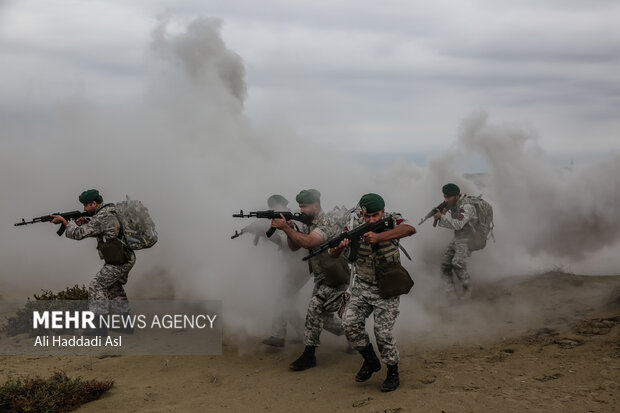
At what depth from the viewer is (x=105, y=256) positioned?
291 inches

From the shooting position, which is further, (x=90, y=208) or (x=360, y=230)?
(x=90, y=208)

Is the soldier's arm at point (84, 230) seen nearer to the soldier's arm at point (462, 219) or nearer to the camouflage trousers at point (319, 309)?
the camouflage trousers at point (319, 309)

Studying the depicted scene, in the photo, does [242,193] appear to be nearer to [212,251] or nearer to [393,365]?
[212,251]

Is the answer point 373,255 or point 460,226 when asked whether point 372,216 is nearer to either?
point 373,255

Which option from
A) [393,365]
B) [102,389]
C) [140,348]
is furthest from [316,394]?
[140,348]

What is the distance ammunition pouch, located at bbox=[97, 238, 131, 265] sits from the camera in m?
7.38

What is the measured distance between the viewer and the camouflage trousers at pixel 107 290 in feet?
24.3

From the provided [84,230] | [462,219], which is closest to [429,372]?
[462,219]

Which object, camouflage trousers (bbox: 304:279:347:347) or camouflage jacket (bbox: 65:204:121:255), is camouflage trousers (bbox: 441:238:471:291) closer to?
camouflage trousers (bbox: 304:279:347:347)

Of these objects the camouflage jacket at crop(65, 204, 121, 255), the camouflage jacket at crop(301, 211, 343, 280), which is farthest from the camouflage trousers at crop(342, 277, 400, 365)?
the camouflage jacket at crop(65, 204, 121, 255)

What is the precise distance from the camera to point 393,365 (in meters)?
5.23

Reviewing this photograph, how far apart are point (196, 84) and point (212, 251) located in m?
7.82

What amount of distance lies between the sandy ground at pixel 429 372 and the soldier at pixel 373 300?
0.28 meters

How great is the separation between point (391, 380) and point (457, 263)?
425 centimetres
